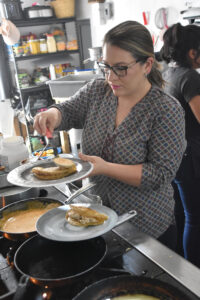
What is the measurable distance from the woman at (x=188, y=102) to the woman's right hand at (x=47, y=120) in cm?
73

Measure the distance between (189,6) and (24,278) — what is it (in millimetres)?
2087

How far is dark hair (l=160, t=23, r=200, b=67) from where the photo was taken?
163cm

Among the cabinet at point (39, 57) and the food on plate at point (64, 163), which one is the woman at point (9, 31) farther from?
the food on plate at point (64, 163)

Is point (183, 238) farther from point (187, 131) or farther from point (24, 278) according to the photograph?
point (24, 278)

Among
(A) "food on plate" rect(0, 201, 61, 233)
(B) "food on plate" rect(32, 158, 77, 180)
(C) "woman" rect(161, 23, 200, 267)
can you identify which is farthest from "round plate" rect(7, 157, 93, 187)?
(C) "woman" rect(161, 23, 200, 267)

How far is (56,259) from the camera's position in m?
0.83

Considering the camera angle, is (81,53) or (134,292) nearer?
(134,292)

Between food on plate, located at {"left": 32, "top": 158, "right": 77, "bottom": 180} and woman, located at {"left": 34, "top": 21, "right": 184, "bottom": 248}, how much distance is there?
0.21ft

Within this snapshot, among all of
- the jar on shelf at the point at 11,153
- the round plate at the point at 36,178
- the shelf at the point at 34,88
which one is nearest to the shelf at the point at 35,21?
the shelf at the point at 34,88

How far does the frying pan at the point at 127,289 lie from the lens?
663 millimetres

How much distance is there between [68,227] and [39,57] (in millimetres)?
3273

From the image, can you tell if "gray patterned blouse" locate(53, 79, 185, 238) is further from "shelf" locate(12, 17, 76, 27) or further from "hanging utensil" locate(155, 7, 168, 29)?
"shelf" locate(12, 17, 76, 27)

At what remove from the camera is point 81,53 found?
388 cm

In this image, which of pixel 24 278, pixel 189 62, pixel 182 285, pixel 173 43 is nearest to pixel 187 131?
pixel 189 62
